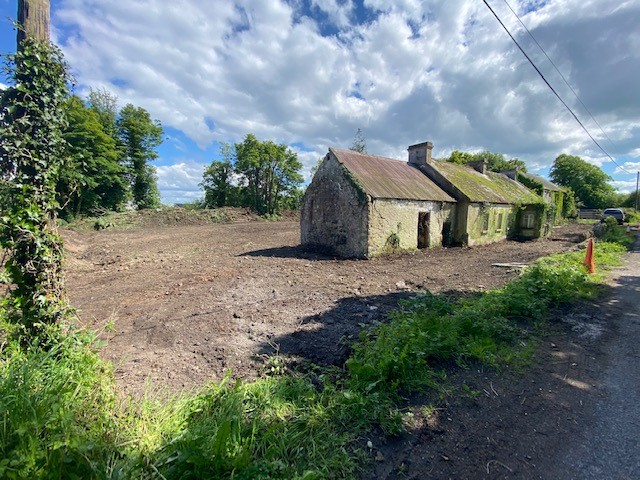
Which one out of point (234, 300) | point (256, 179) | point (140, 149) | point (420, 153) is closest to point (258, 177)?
point (256, 179)

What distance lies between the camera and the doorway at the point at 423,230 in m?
16.0

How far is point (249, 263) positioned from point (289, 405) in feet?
28.5

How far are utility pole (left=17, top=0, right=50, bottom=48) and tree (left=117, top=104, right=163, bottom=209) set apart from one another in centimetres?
3464

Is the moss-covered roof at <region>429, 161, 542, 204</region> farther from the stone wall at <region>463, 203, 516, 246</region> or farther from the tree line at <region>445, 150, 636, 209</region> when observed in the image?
the tree line at <region>445, 150, 636, 209</region>

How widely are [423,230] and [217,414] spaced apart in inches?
595

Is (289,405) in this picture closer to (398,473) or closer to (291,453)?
(291,453)

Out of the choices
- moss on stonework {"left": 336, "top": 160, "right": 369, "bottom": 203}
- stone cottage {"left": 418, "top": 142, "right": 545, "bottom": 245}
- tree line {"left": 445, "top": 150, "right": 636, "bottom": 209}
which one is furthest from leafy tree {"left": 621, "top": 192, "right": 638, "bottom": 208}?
moss on stonework {"left": 336, "top": 160, "right": 369, "bottom": 203}

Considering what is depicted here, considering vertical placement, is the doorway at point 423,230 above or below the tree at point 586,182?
below

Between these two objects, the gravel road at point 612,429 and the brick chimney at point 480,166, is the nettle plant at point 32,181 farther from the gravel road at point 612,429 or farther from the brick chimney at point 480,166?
the brick chimney at point 480,166

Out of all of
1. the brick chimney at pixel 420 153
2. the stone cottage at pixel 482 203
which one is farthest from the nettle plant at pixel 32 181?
the brick chimney at pixel 420 153

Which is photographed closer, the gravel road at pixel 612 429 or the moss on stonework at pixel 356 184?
the gravel road at pixel 612 429

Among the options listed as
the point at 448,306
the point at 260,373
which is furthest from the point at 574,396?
the point at 260,373

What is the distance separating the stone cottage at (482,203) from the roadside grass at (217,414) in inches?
554

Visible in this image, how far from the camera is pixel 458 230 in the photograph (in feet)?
57.5
